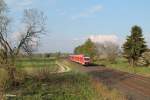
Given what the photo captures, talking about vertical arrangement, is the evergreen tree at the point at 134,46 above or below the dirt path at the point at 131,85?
above

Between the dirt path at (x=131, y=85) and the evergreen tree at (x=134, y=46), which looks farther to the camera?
the evergreen tree at (x=134, y=46)

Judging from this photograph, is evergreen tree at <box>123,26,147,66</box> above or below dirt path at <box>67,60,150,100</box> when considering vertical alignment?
above

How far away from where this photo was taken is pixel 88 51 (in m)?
118

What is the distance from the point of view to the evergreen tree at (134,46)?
74.3 meters

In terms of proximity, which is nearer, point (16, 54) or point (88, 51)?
point (16, 54)

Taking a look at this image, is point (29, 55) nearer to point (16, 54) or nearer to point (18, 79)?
point (16, 54)

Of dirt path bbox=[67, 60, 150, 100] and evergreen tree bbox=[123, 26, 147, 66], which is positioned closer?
dirt path bbox=[67, 60, 150, 100]

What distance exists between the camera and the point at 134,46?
74.6m

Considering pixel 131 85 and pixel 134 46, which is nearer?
pixel 131 85

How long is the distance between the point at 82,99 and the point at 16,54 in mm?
20009

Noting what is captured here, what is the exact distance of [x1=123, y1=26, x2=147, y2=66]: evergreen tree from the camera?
7431cm

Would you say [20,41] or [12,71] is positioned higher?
[20,41]

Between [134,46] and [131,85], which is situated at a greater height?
[134,46]

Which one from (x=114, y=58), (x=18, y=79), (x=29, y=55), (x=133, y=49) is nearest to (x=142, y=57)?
(x=133, y=49)
